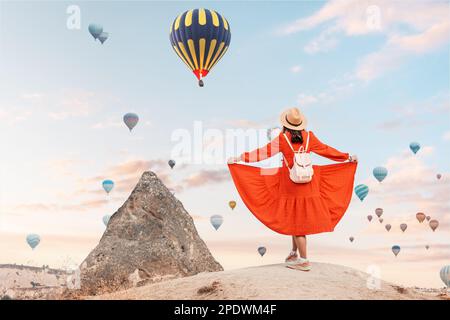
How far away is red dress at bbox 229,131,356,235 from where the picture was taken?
13727 millimetres

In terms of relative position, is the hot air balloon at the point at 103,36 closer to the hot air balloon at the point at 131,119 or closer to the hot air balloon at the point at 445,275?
the hot air balloon at the point at 131,119

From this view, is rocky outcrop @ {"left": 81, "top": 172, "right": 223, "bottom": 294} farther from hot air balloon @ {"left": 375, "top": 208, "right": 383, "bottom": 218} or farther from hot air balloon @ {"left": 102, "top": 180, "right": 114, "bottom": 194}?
hot air balloon @ {"left": 375, "top": 208, "right": 383, "bottom": 218}

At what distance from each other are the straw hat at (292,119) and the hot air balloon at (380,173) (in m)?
30.6

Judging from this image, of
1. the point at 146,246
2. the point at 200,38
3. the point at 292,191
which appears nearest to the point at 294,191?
the point at 292,191

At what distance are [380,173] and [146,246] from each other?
27.8 m

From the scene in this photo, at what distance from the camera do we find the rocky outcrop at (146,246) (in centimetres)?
1878

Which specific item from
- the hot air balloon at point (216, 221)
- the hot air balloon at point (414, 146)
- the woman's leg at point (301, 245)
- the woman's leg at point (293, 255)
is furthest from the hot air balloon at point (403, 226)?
the woman's leg at point (301, 245)

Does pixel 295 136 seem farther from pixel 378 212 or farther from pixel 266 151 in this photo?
pixel 378 212

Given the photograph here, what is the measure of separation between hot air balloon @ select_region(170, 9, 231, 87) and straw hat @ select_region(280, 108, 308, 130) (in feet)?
59.3
